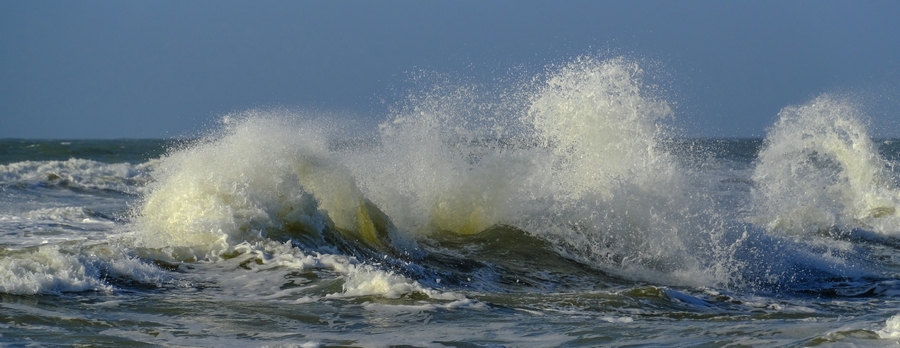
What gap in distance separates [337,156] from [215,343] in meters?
6.21

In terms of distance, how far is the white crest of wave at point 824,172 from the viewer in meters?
16.1

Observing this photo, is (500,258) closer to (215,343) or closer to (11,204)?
(215,343)

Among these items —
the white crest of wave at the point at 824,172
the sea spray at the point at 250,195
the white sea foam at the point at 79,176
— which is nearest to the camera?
the sea spray at the point at 250,195

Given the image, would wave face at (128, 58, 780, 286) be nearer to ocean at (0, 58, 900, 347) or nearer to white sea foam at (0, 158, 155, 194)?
ocean at (0, 58, 900, 347)

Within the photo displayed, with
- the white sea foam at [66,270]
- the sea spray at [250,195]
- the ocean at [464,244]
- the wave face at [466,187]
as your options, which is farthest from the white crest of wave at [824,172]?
the white sea foam at [66,270]

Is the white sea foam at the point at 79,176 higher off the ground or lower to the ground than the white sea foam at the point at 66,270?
higher

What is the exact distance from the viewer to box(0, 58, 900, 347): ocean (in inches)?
230

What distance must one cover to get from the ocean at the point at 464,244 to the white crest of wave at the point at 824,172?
69mm

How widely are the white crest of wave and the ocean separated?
69mm

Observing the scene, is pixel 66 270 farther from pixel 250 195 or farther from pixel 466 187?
pixel 466 187

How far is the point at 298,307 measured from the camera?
6.36 meters

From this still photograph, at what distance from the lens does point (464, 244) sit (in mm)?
11008

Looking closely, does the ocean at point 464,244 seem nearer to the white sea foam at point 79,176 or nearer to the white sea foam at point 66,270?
the white sea foam at point 66,270

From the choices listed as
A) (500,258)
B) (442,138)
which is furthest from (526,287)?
(442,138)
